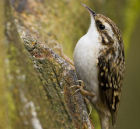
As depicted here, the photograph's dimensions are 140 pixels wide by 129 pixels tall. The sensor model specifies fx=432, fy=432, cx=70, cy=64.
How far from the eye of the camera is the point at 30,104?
2332mm

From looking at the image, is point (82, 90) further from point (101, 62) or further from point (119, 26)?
point (119, 26)

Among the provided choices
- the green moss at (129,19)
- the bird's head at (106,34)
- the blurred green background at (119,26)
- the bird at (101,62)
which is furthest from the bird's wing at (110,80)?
the green moss at (129,19)

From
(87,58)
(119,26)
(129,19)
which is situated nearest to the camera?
(87,58)

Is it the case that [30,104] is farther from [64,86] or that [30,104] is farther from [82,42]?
[82,42]

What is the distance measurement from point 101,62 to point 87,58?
5.0 inches

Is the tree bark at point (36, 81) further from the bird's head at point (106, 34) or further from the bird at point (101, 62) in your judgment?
the bird's head at point (106, 34)

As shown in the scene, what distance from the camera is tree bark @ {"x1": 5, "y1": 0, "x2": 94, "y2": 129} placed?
231 centimetres

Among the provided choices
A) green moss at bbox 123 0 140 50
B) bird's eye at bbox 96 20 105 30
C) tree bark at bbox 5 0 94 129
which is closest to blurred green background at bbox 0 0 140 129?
green moss at bbox 123 0 140 50

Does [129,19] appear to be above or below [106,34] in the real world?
below

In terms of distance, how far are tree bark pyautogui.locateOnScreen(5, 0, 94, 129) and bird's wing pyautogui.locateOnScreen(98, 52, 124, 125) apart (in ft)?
0.68

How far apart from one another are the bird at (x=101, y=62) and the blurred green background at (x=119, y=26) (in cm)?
76

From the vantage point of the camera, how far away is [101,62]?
3.41m

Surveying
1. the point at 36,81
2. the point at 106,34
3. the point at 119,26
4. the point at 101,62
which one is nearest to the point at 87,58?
the point at 101,62

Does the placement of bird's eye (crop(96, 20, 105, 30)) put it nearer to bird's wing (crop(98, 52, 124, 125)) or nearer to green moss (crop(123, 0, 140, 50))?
bird's wing (crop(98, 52, 124, 125))
